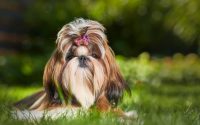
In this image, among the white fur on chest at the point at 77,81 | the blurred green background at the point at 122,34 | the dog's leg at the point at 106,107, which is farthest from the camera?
the blurred green background at the point at 122,34

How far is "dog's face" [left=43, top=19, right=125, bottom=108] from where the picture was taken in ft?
17.1

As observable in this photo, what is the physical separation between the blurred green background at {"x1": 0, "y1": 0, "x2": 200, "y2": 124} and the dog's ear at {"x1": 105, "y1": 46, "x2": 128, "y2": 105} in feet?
20.2

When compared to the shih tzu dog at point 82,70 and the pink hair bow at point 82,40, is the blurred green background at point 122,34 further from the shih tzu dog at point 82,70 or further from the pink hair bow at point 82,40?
the pink hair bow at point 82,40

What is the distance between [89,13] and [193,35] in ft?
8.64

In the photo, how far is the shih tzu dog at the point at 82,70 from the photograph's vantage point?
5.22 metres

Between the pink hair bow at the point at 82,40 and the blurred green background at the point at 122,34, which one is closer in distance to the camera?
the pink hair bow at the point at 82,40

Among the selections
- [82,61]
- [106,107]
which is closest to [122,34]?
[106,107]

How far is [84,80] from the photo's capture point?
5203 millimetres

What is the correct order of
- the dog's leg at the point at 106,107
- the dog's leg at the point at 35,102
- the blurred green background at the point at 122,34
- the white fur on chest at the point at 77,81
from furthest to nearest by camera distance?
1. the blurred green background at the point at 122,34
2. the dog's leg at the point at 35,102
3. the dog's leg at the point at 106,107
4. the white fur on chest at the point at 77,81

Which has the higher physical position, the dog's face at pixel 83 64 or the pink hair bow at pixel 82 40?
the pink hair bow at pixel 82 40

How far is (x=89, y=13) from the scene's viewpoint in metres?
15.0

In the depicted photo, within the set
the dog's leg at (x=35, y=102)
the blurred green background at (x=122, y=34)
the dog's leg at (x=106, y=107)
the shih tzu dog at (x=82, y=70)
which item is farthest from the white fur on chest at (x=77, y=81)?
the blurred green background at (x=122, y=34)

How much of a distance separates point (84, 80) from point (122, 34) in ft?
35.3

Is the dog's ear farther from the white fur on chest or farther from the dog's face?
the white fur on chest
